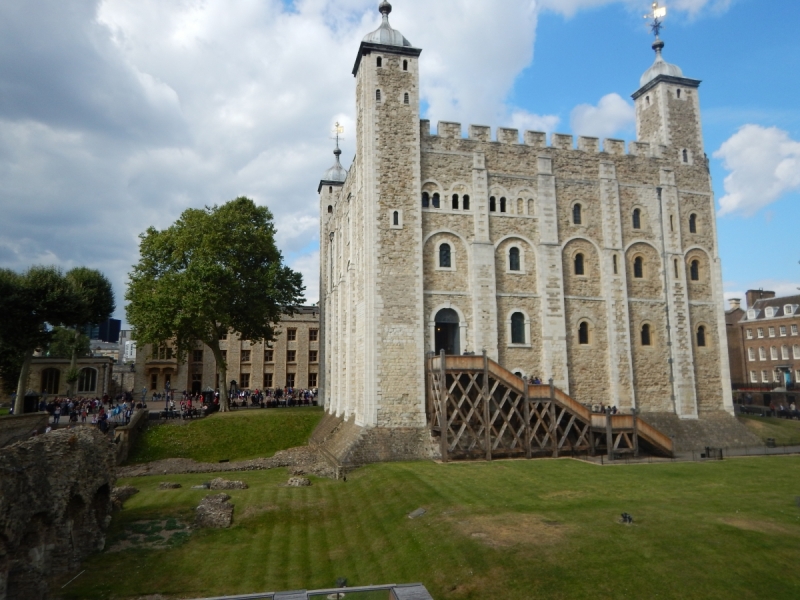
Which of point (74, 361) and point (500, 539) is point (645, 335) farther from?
point (74, 361)

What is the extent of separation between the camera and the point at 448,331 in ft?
97.1

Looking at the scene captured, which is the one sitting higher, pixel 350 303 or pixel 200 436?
pixel 350 303

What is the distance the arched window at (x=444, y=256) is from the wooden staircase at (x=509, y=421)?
16.4 ft

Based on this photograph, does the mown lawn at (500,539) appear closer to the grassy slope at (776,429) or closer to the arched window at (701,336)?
the grassy slope at (776,429)

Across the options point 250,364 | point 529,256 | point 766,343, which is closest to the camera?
point 529,256

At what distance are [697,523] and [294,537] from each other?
11140mm

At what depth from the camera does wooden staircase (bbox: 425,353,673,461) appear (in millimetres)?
25375

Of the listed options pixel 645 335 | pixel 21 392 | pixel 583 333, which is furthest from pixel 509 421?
pixel 21 392

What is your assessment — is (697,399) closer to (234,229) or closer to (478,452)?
(478,452)

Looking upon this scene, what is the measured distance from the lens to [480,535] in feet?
48.2

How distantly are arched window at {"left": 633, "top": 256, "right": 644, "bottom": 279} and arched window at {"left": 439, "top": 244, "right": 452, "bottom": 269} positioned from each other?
11177mm

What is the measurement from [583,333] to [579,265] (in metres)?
3.73

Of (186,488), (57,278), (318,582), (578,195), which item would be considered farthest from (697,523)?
(57,278)

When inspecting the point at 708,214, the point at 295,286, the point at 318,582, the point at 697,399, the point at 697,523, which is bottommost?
the point at 318,582
